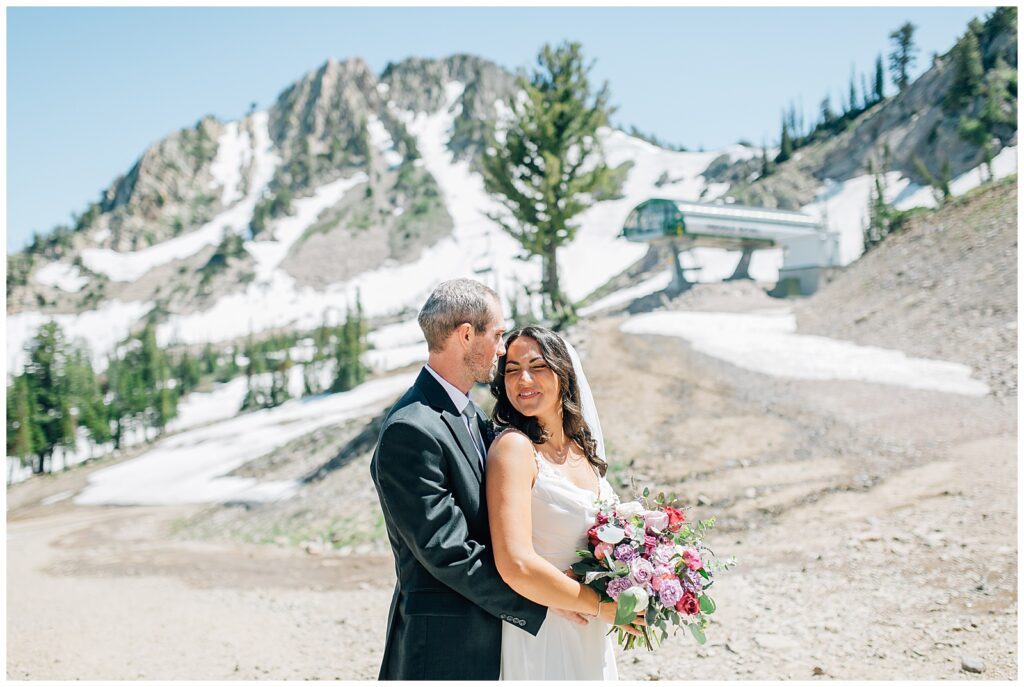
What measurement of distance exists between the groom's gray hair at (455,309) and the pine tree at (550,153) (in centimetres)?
2113

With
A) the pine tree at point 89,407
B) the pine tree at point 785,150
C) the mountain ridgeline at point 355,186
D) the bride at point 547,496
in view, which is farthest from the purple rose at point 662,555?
the pine tree at point 785,150

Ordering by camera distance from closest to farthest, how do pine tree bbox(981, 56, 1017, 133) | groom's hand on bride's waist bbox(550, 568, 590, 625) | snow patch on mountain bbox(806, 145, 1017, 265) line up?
groom's hand on bride's waist bbox(550, 568, 590, 625) → snow patch on mountain bbox(806, 145, 1017, 265) → pine tree bbox(981, 56, 1017, 133)

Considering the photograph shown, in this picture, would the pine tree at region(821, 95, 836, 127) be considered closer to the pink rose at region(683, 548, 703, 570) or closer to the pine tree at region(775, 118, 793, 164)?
the pine tree at region(775, 118, 793, 164)

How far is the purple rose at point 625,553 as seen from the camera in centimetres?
306

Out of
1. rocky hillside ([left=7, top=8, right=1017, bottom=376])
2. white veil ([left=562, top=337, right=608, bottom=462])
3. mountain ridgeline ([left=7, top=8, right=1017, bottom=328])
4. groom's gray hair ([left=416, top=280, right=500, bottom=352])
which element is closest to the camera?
groom's gray hair ([left=416, top=280, right=500, bottom=352])

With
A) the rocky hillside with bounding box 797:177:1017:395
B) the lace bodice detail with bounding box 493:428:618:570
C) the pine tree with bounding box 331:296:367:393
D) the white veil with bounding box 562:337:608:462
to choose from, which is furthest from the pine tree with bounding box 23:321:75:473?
the lace bodice detail with bounding box 493:428:618:570

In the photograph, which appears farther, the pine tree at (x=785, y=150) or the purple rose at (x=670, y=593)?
the pine tree at (x=785, y=150)

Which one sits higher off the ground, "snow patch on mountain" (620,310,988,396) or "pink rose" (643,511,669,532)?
"pink rose" (643,511,669,532)

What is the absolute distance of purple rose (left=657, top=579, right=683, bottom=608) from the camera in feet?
10.0

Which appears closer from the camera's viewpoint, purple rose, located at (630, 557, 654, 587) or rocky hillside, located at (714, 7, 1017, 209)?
purple rose, located at (630, 557, 654, 587)

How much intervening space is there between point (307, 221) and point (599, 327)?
132 metres

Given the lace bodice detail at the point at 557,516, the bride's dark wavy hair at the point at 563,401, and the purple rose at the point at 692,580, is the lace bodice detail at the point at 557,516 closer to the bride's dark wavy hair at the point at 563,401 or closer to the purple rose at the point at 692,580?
the bride's dark wavy hair at the point at 563,401

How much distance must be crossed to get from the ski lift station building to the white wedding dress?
38.2 meters

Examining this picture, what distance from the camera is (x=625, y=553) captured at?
306 cm
